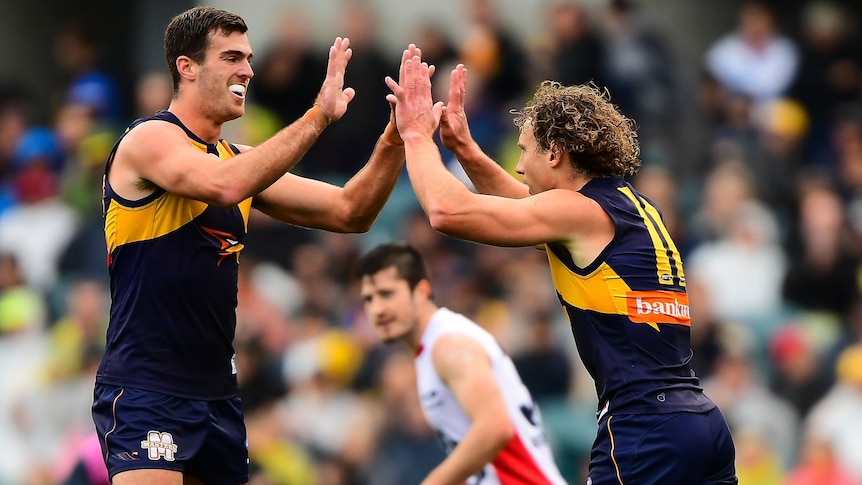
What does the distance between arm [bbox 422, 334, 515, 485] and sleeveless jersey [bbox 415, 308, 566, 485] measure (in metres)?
0.11

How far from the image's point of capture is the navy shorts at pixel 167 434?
625cm

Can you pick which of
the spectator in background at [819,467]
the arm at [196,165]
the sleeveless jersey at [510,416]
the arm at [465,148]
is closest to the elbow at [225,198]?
the arm at [196,165]

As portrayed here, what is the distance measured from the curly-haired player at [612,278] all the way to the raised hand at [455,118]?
502 millimetres

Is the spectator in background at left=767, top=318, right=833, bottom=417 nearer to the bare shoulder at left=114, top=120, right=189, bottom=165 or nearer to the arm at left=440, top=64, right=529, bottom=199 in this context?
the arm at left=440, top=64, right=529, bottom=199

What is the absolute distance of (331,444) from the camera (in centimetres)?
1284

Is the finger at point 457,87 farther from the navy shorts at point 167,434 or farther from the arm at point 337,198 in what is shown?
the navy shorts at point 167,434

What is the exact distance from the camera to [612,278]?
6.21 m

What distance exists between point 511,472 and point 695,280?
15.1 feet

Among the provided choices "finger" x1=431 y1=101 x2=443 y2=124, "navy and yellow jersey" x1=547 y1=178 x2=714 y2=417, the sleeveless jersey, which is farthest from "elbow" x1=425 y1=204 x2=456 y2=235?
A: the sleeveless jersey

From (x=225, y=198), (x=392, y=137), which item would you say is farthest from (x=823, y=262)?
(x=225, y=198)

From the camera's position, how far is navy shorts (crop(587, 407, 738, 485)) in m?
6.07

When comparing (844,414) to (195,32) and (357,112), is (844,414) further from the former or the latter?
(195,32)

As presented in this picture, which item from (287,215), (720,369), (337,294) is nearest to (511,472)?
(287,215)

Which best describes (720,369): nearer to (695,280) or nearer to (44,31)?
(695,280)
